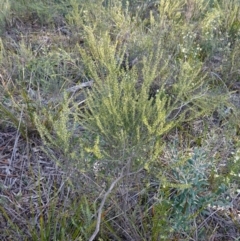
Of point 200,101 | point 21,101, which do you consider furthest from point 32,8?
point 200,101

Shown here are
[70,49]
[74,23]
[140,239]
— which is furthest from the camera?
[74,23]

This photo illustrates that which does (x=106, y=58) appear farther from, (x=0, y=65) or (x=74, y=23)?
(x=74, y=23)

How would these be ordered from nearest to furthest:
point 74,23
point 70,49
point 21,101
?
point 21,101 → point 70,49 → point 74,23

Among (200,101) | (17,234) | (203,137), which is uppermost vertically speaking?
(200,101)

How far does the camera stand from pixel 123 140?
1527mm

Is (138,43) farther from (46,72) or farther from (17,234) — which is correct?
(17,234)

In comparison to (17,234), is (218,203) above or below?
above

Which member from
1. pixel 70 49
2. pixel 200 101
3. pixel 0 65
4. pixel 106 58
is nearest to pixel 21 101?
pixel 0 65

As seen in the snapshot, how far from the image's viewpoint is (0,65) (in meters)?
2.46

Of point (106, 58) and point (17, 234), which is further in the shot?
point (106, 58)

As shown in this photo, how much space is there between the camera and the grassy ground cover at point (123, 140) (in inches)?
63.8

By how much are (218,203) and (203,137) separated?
508mm

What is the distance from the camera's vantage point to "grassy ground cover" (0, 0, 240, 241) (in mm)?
1621

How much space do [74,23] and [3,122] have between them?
1182 mm
